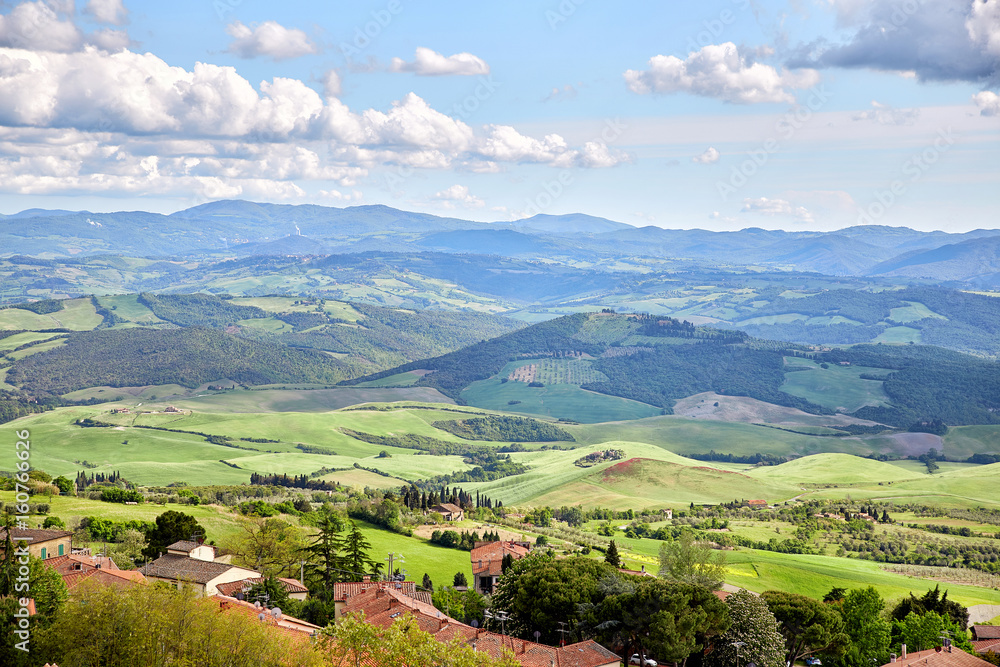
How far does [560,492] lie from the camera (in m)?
177

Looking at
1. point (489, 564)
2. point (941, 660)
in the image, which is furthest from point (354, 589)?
point (941, 660)

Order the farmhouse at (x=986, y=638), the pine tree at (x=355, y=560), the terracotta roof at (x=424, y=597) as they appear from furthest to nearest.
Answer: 1. the pine tree at (x=355, y=560)
2. the terracotta roof at (x=424, y=597)
3. the farmhouse at (x=986, y=638)

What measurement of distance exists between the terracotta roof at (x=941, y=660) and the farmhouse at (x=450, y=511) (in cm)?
7196

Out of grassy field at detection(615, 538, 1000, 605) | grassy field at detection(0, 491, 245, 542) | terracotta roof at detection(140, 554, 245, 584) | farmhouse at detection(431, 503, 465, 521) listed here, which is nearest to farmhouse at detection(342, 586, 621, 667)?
terracotta roof at detection(140, 554, 245, 584)

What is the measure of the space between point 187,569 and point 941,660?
48170 mm

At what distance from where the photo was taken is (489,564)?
3339 inches

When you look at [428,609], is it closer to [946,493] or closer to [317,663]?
[317,663]

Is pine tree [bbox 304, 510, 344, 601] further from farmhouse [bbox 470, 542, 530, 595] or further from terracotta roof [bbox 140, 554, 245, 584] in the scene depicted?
farmhouse [bbox 470, 542, 530, 595]

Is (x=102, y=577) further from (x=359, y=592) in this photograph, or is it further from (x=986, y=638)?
(x=986, y=638)

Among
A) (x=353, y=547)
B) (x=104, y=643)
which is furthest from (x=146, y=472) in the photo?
(x=104, y=643)

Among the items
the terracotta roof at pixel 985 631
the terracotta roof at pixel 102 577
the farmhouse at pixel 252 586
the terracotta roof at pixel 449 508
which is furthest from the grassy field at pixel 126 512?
the terracotta roof at pixel 985 631

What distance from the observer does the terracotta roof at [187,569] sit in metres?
63.3

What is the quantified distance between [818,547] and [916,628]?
182ft

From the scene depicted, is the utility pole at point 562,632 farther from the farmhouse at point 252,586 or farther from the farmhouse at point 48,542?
the farmhouse at point 48,542
